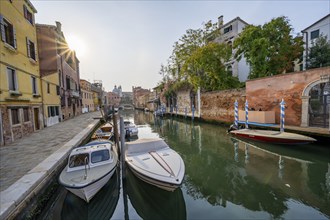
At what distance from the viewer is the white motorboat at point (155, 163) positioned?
404cm

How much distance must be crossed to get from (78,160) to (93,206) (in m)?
1.42

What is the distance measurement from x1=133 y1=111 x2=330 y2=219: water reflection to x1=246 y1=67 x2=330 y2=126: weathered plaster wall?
294cm

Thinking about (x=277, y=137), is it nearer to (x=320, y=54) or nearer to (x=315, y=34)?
(x=320, y=54)

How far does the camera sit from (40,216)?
391 centimetres

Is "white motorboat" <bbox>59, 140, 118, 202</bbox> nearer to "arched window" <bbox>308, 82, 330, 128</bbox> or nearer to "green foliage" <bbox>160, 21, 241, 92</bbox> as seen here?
"arched window" <bbox>308, 82, 330, 128</bbox>

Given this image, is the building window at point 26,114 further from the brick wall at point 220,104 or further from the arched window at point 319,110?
the arched window at point 319,110

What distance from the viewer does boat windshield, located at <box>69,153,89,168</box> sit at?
189 inches

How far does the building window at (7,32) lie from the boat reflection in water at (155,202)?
1030 centimetres

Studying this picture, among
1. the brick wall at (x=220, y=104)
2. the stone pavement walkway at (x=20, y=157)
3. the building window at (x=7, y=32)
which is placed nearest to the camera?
the stone pavement walkway at (x=20, y=157)

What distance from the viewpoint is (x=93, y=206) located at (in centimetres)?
432

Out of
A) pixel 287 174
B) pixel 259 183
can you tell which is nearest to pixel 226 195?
pixel 259 183

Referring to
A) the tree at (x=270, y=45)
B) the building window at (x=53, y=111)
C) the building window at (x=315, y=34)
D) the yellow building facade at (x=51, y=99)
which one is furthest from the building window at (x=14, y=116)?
the building window at (x=315, y=34)

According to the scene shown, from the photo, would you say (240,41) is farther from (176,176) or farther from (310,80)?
(176,176)

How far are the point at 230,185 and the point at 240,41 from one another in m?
14.3
